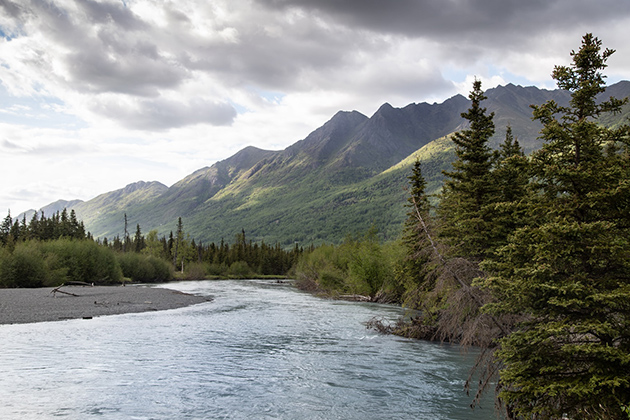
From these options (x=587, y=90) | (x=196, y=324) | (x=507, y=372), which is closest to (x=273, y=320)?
(x=196, y=324)

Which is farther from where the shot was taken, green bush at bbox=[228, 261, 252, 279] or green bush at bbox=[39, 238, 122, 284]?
green bush at bbox=[228, 261, 252, 279]

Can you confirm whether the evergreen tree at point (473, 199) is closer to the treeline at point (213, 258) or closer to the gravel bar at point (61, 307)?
the gravel bar at point (61, 307)

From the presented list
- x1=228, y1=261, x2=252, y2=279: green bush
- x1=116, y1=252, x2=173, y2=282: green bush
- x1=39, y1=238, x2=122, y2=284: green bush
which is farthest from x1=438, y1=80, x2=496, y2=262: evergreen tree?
x1=228, y1=261, x2=252, y2=279: green bush

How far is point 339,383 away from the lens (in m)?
18.3

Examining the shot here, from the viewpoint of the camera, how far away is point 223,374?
19.2 m

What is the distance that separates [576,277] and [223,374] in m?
15.5

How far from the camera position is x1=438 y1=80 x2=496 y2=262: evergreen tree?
20.5 m

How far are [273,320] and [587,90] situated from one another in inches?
1253

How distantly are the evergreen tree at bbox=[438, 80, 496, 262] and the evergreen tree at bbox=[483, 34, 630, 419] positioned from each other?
7891mm

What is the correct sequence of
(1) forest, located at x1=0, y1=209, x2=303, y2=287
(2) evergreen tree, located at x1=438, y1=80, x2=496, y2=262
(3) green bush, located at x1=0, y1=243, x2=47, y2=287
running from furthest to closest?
(1) forest, located at x1=0, y1=209, x2=303, y2=287 < (3) green bush, located at x1=0, y1=243, x2=47, y2=287 < (2) evergreen tree, located at x1=438, y1=80, x2=496, y2=262

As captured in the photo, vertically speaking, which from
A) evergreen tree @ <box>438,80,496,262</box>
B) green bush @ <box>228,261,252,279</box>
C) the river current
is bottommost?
green bush @ <box>228,261,252,279</box>

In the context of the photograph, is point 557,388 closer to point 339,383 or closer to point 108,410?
point 339,383

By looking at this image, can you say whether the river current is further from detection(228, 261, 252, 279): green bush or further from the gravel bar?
detection(228, 261, 252, 279): green bush

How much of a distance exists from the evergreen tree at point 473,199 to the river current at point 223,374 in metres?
5.64
